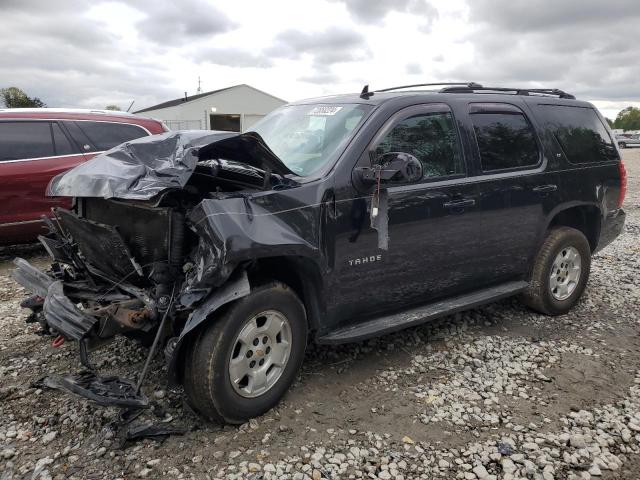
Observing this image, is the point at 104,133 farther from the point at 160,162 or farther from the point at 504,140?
the point at 504,140

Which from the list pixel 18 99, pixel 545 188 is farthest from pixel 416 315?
pixel 18 99

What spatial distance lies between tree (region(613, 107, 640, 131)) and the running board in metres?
114

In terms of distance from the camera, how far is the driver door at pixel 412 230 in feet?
11.1

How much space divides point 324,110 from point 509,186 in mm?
1652

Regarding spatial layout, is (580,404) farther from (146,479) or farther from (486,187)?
(146,479)

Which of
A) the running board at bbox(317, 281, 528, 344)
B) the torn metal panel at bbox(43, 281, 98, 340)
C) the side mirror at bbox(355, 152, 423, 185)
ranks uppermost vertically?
the side mirror at bbox(355, 152, 423, 185)

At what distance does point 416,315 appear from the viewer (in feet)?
12.4

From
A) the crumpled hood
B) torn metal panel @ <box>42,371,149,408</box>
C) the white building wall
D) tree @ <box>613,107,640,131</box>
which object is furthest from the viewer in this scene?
tree @ <box>613,107,640,131</box>

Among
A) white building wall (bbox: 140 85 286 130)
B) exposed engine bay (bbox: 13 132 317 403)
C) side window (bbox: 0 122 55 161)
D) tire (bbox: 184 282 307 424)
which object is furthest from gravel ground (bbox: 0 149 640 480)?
white building wall (bbox: 140 85 286 130)

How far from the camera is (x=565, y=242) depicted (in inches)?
187

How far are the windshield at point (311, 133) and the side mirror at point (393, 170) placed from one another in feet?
0.88

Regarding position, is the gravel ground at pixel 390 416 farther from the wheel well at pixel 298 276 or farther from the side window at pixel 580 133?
the side window at pixel 580 133

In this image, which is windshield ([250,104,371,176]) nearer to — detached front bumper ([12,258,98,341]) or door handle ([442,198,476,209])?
door handle ([442,198,476,209])

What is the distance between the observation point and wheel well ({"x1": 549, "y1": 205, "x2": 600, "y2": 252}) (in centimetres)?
496
